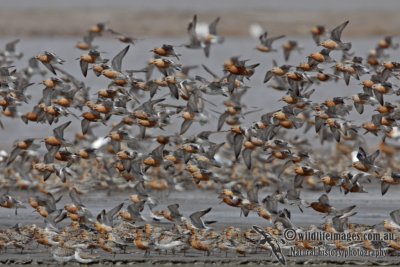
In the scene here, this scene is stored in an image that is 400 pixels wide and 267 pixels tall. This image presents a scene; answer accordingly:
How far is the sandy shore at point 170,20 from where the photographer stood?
66188 mm

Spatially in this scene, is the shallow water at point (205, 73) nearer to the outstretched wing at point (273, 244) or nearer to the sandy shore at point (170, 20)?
the sandy shore at point (170, 20)

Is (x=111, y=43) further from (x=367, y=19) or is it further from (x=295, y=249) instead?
(x=295, y=249)

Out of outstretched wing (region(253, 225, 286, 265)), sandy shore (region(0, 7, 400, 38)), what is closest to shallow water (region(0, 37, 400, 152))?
sandy shore (region(0, 7, 400, 38))

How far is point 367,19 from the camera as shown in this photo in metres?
69.9

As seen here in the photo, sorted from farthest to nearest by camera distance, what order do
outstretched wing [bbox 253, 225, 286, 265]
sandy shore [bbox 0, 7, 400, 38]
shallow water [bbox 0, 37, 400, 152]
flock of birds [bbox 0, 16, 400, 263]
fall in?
sandy shore [bbox 0, 7, 400, 38]
shallow water [bbox 0, 37, 400, 152]
flock of birds [bbox 0, 16, 400, 263]
outstretched wing [bbox 253, 225, 286, 265]

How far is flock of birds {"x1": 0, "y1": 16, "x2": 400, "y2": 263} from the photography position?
59.7ft

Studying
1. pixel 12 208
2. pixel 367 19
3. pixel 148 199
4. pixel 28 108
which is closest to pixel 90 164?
pixel 12 208

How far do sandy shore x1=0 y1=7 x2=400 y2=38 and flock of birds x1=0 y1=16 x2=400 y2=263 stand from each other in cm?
3957

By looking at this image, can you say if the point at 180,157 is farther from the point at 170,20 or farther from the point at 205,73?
the point at 170,20

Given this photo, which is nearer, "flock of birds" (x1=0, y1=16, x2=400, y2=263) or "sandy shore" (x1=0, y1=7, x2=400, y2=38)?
"flock of birds" (x1=0, y1=16, x2=400, y2=263)

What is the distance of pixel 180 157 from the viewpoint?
2089 centimetres

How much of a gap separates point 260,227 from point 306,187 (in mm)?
5523

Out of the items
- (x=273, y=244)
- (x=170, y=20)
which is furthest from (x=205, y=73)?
(x=273, y=244)

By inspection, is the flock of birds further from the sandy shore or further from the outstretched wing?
the sandy shore
